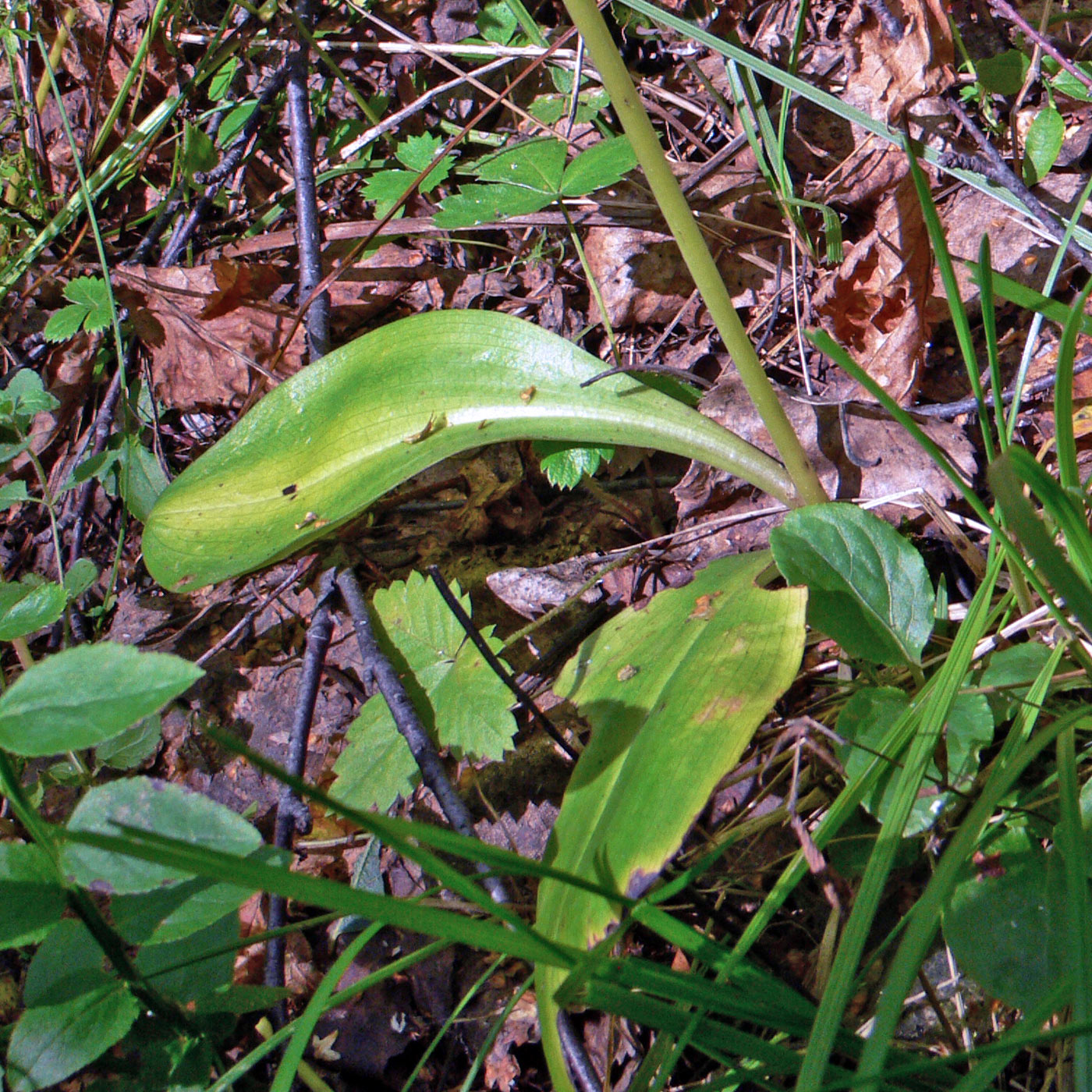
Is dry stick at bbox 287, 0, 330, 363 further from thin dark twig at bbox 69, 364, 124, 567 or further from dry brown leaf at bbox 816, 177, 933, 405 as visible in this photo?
dry brown leaf at bbox 816, 177, 933, 405

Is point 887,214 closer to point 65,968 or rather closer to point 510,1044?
point 510,1044

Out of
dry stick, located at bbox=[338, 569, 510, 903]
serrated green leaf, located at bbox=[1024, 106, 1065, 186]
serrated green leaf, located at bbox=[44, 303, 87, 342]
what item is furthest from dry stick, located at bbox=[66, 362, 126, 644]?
serrated green leaf, located at bbox=[1024, 106, 1065, 186]

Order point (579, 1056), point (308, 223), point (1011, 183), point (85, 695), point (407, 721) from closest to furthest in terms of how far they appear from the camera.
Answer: point (85, 695), point (579, 1056), point (407, 721), point (1011, 183), point (308, 223)

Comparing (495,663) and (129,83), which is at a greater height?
(129,83)

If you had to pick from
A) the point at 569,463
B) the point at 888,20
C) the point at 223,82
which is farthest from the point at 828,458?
the point at 223,82

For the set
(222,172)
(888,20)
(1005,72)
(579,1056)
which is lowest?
(579,1056)

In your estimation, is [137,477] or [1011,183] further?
[137,477]
